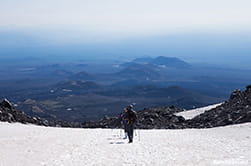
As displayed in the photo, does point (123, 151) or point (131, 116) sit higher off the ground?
point (131, 116)

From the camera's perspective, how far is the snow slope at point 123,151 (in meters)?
13.8

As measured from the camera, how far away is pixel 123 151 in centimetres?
1595

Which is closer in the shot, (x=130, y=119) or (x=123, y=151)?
(x=123, y=151)

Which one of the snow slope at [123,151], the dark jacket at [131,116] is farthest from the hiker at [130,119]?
the snow slope at [123,151]

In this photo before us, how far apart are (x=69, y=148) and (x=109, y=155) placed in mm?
2721

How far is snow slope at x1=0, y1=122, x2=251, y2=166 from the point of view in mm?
13805

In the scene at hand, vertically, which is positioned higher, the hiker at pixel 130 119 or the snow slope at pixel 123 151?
the hiker at pixel 130 119

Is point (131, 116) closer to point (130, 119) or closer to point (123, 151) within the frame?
→ point (130, 119)

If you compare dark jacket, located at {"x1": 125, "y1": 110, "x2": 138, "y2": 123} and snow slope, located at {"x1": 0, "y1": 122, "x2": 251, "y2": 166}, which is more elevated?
dark jacket, located at {"x1": 125, "y1": 110, "x2": 138, "y2": 123}

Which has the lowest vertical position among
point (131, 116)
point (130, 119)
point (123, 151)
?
point (123, 151)

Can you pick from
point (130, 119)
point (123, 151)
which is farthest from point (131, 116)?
point (123, 151)

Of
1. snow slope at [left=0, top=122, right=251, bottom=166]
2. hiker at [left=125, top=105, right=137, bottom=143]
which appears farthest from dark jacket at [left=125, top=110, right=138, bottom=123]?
snow slope at [left=0, top=122, right=251, bottom=166]

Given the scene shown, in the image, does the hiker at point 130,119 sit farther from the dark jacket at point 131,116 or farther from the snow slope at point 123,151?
the snow slope at point 123,151

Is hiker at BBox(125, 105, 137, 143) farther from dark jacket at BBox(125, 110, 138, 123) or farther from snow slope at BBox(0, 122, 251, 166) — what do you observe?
snow slope at BBox(0, 122, 251, 166)
